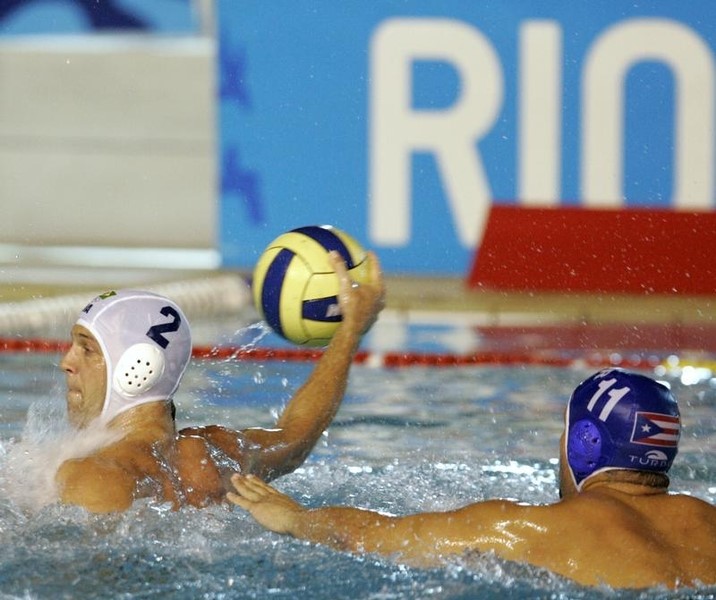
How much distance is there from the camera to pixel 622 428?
8.50ft

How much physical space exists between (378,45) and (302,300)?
5.87m

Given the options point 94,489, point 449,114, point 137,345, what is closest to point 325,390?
point 137,345

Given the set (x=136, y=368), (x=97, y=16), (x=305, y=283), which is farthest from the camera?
(x=97, y=16)

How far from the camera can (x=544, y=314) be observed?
302 inches

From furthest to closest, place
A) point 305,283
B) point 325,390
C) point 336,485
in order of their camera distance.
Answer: point 336,485 → point 305,283 → point 325,390

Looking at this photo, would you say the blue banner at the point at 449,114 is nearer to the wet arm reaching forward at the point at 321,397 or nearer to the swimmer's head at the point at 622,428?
the wet arm reaching forward at the point at 321,397

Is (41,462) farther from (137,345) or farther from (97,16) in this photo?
(97,16)

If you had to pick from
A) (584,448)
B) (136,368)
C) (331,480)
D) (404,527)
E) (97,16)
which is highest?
(97,16)

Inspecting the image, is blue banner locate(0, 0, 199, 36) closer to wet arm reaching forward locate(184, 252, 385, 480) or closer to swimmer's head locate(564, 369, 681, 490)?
wet arm reaching forward locate(184, 252, 385, 480)

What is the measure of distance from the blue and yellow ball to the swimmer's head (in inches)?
31.8

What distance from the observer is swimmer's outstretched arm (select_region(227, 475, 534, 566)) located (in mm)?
2561

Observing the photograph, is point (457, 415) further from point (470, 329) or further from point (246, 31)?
point (246, 31)

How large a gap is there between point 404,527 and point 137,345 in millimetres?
687

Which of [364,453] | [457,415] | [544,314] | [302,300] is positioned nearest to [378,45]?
[544,314]
